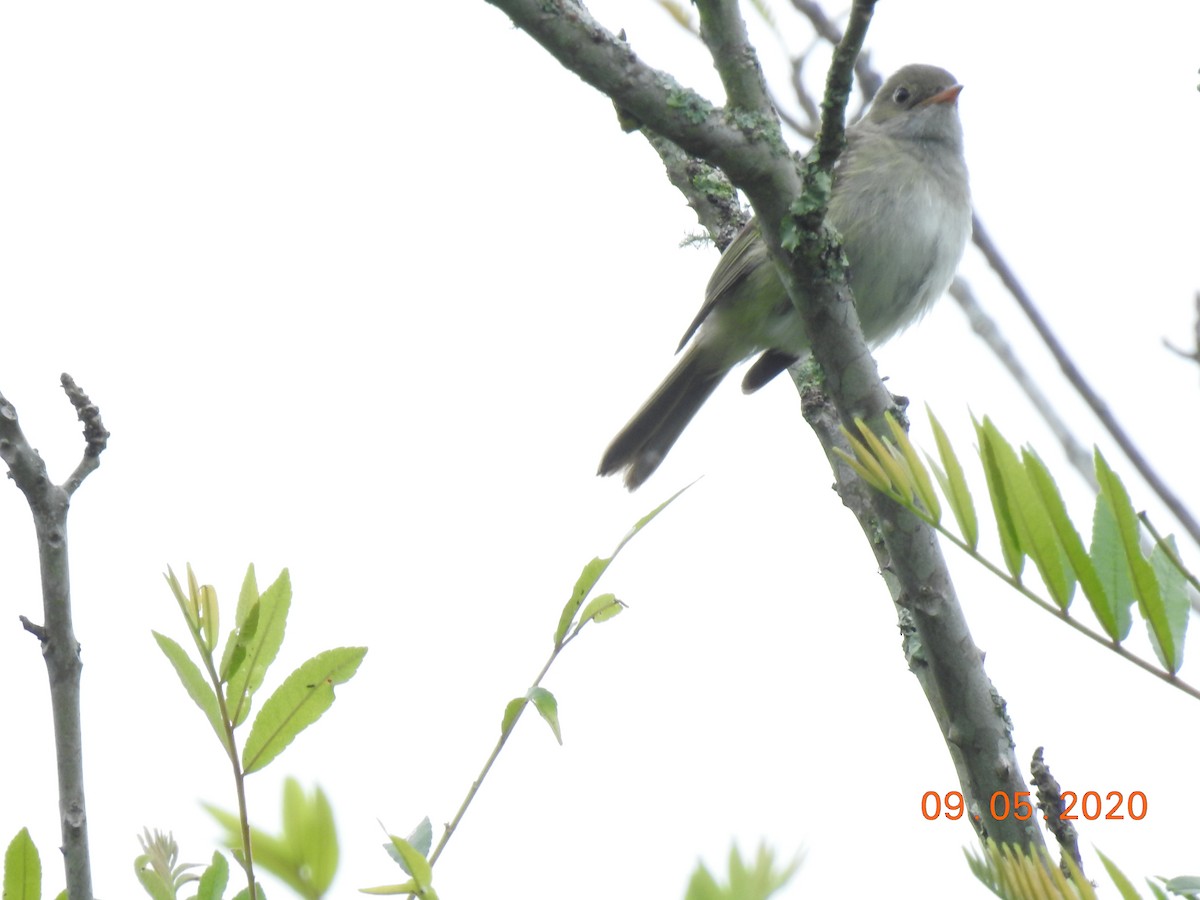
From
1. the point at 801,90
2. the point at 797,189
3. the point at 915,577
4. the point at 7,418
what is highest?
the point at 801,90

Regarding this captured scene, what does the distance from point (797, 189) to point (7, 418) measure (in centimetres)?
152

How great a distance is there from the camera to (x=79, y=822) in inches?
55.8

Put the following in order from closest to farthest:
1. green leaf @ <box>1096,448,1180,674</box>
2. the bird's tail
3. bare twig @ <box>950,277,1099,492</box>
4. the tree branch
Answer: green leaf @ <box>1096,448,1180,674</box> < the tree branch < bare twig @ <box>950,277,1099,492</box> < the bird's tail

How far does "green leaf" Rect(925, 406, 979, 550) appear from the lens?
1341mm

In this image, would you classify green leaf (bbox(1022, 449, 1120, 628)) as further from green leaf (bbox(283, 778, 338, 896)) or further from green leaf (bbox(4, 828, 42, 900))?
green leaf (bbox(4, 828, 42, 900))

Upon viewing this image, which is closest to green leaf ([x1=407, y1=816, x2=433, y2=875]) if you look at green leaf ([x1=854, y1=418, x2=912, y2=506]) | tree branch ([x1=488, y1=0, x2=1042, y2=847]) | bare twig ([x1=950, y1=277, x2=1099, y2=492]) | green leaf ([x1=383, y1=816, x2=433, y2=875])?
green leaf ([x1=383, y1=816, x2=433, y2=875])

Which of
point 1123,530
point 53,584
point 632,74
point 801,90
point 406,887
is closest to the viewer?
point 406,887

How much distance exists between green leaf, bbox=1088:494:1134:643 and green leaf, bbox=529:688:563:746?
535 mm

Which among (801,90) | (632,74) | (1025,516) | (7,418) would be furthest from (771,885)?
(801,90)

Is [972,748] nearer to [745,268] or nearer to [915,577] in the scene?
[915,577]

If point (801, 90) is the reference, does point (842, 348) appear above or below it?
below

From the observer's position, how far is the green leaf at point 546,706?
139 centimetres

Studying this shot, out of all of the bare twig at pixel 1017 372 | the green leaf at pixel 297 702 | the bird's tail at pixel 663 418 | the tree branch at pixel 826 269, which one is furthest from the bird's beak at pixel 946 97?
the green leaf at pixel 297 702

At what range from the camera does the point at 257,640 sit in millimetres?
1386
